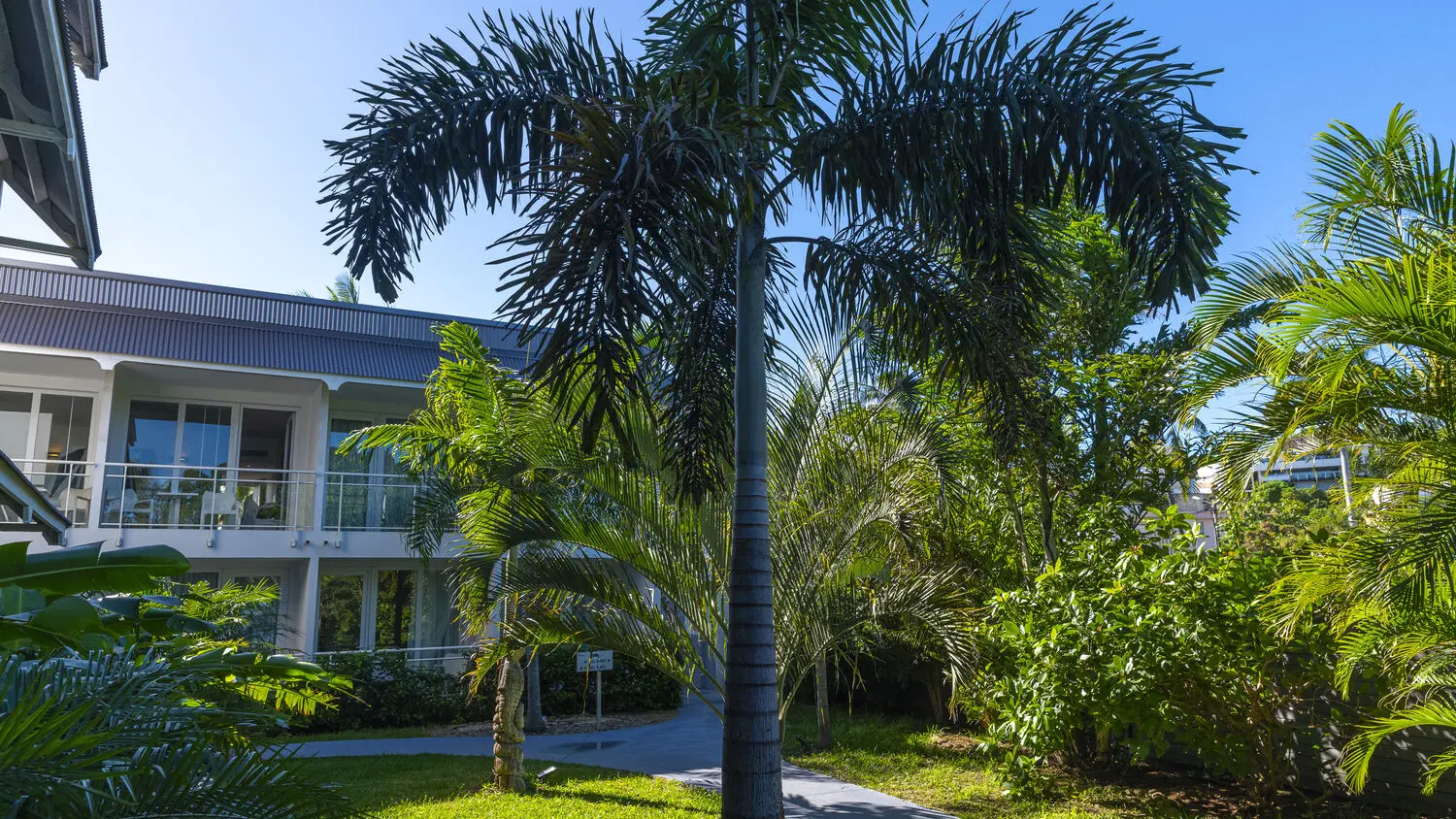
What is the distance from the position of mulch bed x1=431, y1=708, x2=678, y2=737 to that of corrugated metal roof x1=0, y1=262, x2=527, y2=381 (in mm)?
5778

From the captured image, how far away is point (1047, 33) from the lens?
5.22 metres

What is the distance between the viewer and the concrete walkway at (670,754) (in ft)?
27.1

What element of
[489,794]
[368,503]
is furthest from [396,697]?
[489,794]

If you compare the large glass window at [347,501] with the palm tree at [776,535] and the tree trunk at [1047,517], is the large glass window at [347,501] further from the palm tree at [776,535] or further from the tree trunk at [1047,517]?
the tree trunk at [1047,517]

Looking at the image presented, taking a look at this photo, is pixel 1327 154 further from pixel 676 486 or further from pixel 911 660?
pixel 911 660

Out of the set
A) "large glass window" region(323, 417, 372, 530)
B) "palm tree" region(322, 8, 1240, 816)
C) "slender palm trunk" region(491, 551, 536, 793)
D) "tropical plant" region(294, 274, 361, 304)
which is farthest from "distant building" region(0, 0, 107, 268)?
"tropical plant" region(294, 274, 361, 304)

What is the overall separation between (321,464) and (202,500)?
1.80 metres

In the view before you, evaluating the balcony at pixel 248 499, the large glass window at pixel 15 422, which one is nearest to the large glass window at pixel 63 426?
the large glass window at pixel 15 422

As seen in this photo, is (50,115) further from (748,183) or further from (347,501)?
(347,501)

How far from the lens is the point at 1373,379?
556 centimetres

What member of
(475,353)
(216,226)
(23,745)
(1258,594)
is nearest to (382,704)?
(475,353)

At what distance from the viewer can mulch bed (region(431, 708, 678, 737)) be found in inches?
549

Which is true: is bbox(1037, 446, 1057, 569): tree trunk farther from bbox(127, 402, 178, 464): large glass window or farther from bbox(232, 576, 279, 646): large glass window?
bbox(127, 402, 178, 464): large glass window

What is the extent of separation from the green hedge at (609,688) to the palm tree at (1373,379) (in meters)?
11.2
